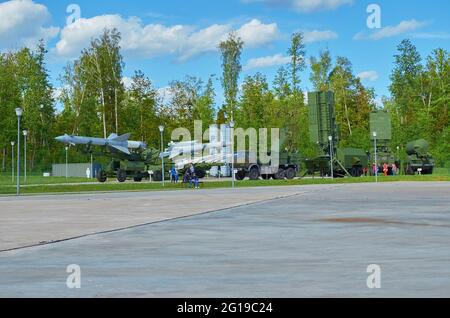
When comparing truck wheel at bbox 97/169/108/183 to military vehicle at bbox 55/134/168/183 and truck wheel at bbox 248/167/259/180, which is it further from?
truck wheel at bbox 248/167/259/180

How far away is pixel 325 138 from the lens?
64438 millimetres

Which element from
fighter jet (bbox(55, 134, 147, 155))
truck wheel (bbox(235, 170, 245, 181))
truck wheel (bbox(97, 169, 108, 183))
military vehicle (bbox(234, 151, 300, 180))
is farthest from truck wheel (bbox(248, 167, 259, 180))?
truck wheel (bbox(97, 169, 108, 183))

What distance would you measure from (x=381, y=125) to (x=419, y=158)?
15957 millimetres

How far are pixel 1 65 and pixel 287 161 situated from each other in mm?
54959

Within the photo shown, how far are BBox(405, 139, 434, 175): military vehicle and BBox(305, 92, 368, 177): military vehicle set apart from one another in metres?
10.4

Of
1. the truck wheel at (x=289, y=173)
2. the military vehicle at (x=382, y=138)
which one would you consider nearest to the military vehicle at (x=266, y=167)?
the truck wheel at (x=289, y=173)

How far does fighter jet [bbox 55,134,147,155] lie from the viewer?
2355 inches

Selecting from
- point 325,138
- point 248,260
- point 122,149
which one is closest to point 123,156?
point 122,149

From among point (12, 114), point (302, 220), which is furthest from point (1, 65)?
point (302, 220)

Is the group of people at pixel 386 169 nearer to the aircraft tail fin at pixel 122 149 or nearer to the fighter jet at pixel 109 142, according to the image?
the fighter jet at pixel 109 142

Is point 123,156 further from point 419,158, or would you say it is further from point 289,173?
point 419,158

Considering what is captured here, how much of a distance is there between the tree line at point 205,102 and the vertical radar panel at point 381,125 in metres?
2.30

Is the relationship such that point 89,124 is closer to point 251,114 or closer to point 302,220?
point 251,114
